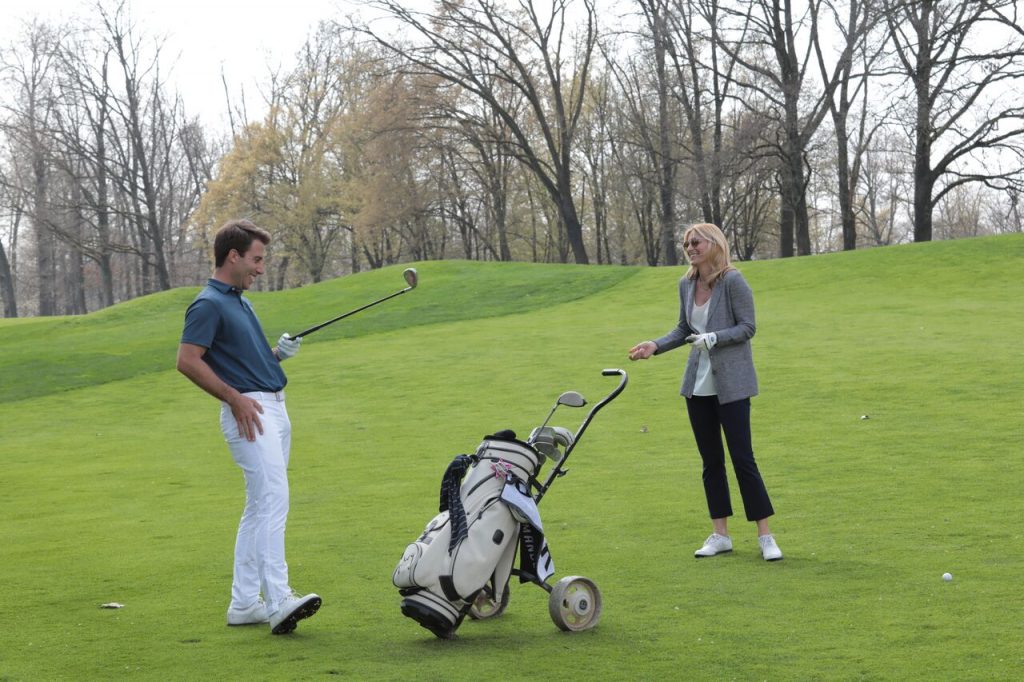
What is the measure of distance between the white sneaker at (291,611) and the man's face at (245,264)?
1559 mm

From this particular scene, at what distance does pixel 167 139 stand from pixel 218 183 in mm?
7879

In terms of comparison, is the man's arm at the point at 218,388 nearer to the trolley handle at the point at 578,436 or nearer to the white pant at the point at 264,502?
the white pant at the point at 264,502

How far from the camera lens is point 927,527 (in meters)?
7.38

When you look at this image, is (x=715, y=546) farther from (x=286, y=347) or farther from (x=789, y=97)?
(x=789, y=97)

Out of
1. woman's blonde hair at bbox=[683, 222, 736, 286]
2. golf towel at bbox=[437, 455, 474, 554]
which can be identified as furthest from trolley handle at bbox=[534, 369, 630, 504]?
woman's blonde hair at bbox=[683, 222, 736, 286]

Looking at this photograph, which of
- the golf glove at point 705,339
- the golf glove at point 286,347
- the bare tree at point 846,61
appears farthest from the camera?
the bare tree at point 846,61

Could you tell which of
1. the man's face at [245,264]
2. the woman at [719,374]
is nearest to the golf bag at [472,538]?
the man's face at [245,264]

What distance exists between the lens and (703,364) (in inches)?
275

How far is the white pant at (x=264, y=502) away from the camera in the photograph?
5.54 metres

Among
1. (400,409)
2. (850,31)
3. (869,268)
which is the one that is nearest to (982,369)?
(400,409)

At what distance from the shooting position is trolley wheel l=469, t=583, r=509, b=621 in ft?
18.6

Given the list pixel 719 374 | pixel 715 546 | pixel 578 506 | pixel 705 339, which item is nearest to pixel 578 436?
pixel 705 339

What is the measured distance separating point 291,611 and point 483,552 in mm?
970

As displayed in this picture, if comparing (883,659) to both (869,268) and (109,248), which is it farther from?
(109,248)
